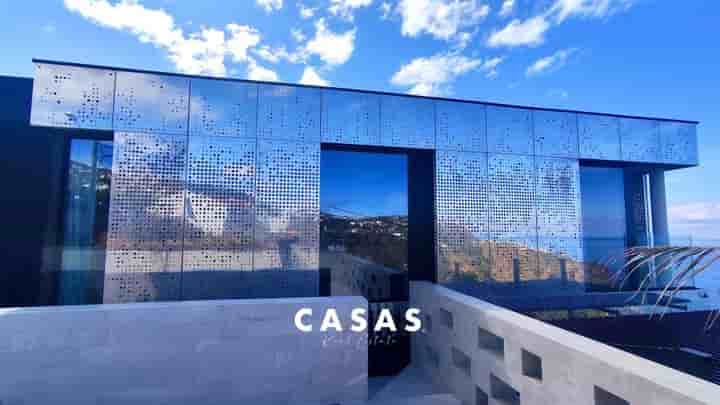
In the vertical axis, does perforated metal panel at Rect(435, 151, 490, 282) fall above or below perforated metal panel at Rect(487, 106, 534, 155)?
below

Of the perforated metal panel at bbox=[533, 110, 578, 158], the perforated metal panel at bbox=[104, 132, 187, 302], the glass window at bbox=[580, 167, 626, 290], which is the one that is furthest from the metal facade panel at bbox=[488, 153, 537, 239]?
the perforated metal panel at bbox=[104, 132, 187, 302]

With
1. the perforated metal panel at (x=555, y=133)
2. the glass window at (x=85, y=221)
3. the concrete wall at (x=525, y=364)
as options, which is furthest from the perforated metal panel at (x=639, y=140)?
the glass window at (x=85, y=221)

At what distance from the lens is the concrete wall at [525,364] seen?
224 cm

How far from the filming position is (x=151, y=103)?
5.31m

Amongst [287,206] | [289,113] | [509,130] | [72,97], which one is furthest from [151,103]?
[509,130]

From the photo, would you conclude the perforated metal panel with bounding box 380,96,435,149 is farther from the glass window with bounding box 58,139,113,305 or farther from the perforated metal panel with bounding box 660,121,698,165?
the perforated metal panel with bounding box 660,121,698,165

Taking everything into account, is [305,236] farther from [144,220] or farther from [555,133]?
[555,133]

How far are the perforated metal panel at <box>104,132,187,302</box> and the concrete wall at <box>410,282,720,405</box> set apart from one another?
467 centimetres

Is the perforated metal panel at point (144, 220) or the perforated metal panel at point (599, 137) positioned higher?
the perforated metal panel at point (599, 137)

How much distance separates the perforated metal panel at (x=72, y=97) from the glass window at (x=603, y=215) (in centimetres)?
1005

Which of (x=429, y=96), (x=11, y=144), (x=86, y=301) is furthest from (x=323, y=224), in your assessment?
(x=11, y=144)

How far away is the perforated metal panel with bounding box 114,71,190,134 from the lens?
205 inches

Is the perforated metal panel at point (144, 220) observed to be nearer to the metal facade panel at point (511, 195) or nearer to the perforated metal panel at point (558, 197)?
the metal facade panel at point (511, 195)

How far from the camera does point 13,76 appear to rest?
5.14 meters
